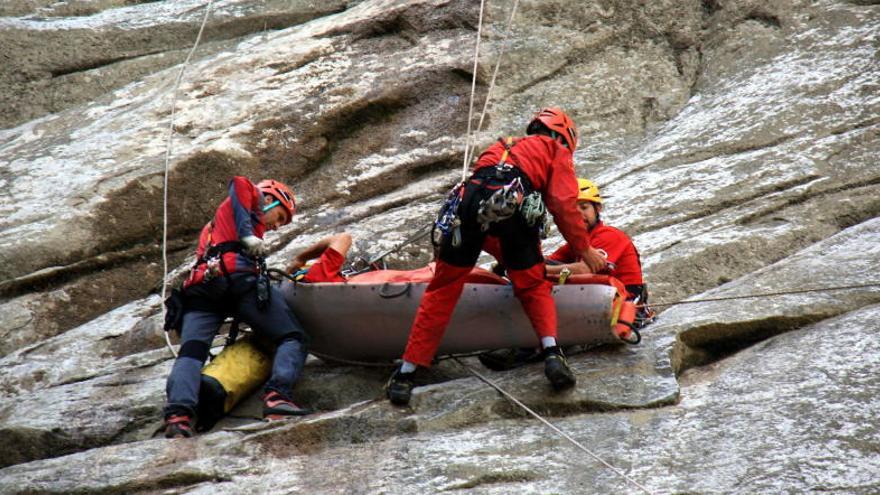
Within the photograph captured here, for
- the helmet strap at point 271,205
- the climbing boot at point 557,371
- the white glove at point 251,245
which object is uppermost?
the helmet strap at point 271,205

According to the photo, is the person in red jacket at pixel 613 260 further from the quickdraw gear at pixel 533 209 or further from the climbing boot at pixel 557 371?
the climbing boot at pixel 557 371

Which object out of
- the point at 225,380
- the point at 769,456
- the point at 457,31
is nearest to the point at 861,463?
the point at 769,456

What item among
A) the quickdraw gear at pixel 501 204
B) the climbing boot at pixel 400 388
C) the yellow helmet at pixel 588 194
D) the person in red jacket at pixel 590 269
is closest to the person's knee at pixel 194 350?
the climbing boot at pixel 400 388

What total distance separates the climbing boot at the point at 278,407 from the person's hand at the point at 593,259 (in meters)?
2.16

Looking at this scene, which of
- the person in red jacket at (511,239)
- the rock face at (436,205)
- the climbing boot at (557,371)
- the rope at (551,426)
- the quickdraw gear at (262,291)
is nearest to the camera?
the rope at (551,426)

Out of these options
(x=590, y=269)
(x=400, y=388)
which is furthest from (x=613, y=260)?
A: (x=400, y=388)

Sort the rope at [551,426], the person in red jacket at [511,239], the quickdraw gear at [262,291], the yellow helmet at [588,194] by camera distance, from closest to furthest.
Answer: the rope at [551,426]
the person in red jacket at [511,239]
the quickdraw gear at [262,291]
the yellow helmet at [588,194]

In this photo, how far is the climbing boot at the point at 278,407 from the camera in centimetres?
734

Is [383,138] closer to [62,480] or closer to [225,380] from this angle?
[225,380]

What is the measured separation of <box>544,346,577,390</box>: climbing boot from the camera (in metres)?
6.67

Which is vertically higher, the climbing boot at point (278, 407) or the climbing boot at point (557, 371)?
the climbing boot at point (557, 371)

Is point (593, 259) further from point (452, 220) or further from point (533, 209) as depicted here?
point (452, 220)

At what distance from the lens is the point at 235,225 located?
786 cm

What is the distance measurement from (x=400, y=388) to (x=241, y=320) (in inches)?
60.6
